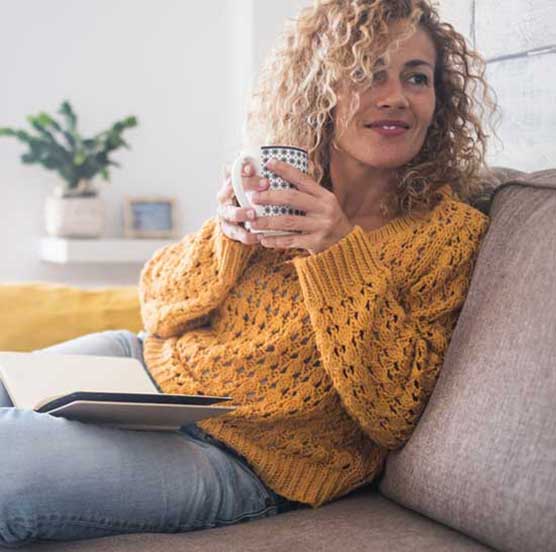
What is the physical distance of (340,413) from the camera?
1299mm

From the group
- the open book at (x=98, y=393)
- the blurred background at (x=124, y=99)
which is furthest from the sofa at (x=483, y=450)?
the blurred background at (x=124, y=99)

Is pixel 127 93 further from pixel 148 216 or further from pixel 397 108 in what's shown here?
pixel 397 108

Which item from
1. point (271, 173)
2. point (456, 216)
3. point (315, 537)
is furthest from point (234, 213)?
point (315, 537)

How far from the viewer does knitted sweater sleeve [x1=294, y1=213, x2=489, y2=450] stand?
1186 mm

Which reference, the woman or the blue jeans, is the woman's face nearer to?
the woman

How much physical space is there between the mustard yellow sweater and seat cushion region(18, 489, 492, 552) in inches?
3.5

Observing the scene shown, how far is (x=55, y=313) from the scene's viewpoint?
1.81 metres

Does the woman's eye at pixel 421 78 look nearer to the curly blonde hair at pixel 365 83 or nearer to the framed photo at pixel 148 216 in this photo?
the curly blonde hair at pixel 365 83

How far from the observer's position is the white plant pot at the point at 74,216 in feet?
10.0

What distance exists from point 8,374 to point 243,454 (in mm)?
380

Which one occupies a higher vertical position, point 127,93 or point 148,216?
point 127,93

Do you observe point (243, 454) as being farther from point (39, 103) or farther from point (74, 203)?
point (39, 103)

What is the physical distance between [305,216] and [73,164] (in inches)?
79.8

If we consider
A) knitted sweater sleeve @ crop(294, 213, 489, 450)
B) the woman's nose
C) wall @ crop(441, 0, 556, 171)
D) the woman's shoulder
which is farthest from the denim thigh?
wall @ crop(441, 0, 556, 171)
